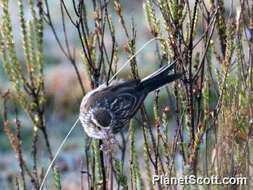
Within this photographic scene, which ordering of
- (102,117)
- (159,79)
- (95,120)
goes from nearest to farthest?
(159,79) → (95,120) → (102,117)

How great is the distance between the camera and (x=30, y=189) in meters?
7.31

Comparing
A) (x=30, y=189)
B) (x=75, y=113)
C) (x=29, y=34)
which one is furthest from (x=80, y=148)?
(x=29, y=34)

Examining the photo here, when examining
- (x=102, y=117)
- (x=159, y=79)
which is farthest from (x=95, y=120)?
(x=159, y=79)

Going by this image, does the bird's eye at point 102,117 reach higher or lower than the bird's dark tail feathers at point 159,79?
lower

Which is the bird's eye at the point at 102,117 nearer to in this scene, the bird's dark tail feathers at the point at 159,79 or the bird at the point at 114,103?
the bird at the point at 114,103

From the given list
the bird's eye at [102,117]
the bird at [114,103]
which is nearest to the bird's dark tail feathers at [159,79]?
the bird at [114,103]

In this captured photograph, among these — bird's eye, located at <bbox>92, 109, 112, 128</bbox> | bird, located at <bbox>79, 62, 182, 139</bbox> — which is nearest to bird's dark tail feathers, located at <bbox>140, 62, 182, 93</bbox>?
bird, located at <bbox>79, 62, 182, 139</bbox>

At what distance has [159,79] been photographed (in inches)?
143

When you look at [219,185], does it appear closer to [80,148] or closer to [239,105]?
[239,105]

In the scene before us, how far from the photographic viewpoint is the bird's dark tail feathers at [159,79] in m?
3.49

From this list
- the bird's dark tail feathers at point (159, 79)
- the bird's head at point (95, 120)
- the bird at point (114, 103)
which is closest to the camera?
the bird's dark tail feathers at point (159, 79)

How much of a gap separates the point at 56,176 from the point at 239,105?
32.7 inches

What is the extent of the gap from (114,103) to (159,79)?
0.38 metres

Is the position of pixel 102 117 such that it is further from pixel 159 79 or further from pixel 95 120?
pixel 159 79
